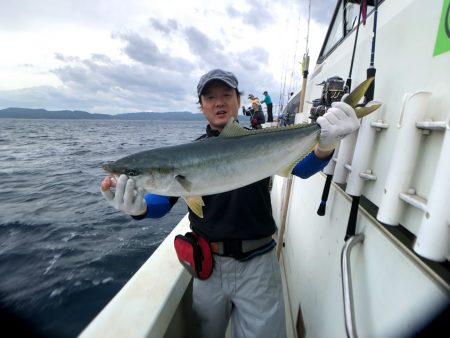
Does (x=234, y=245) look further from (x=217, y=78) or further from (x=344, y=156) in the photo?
(x=217, y=78)

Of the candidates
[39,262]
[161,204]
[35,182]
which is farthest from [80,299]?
[35,182]

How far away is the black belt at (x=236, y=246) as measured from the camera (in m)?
2.73

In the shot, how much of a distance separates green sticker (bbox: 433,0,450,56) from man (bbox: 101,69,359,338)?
1217 mm

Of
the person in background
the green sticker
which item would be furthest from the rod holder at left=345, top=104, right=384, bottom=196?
the person in background

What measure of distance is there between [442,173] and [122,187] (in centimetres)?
235

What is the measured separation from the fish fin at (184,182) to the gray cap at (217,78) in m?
1.03

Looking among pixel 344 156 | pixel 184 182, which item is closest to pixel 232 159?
pixel 184 182

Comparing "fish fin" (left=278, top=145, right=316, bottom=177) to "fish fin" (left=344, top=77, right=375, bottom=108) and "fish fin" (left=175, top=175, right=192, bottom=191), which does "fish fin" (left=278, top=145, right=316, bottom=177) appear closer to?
"fish fin" (left=344, top=77, right=375, bottom=108)

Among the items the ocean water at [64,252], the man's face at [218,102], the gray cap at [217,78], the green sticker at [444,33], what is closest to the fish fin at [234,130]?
the man's face at [218,102]

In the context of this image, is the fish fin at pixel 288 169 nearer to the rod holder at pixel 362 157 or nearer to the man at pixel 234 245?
the man at pixel 234 245

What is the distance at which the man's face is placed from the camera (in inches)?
116

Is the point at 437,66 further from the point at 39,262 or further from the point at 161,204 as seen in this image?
the point at 39,262

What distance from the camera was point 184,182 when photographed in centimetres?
249

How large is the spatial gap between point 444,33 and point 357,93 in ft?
Answer: 2.34
